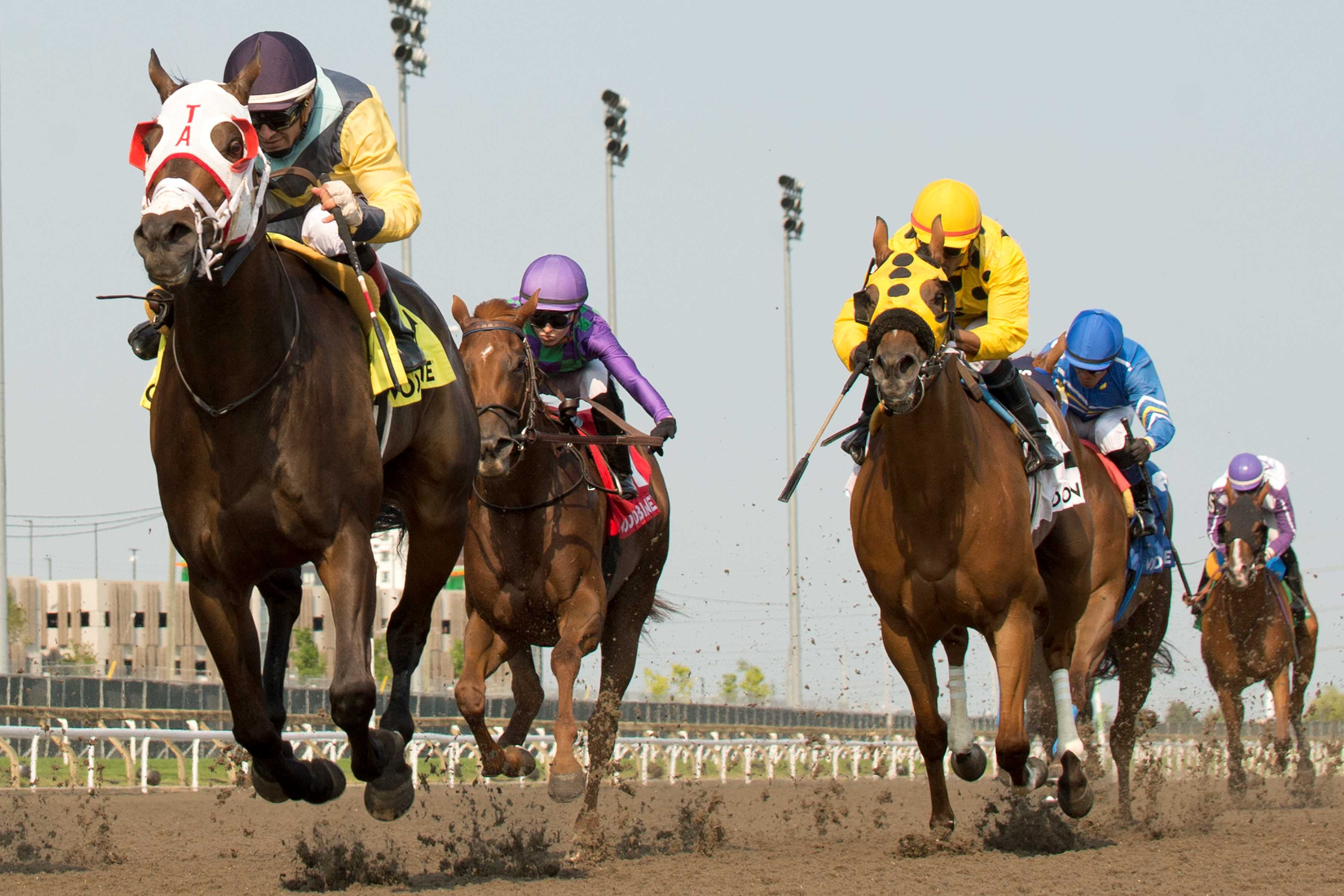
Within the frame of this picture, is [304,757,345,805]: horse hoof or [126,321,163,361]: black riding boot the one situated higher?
[126,321,163,361]: black riding boot

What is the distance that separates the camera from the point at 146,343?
6.63m

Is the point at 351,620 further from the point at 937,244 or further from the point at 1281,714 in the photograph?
the point at 1281,714

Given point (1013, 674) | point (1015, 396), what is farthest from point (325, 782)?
point (1015, 396)

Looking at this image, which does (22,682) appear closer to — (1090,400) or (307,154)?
(1090,400)

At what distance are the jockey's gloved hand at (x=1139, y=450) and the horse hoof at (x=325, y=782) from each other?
19.3ft

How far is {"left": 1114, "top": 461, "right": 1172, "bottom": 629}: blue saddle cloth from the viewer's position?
1139 cm

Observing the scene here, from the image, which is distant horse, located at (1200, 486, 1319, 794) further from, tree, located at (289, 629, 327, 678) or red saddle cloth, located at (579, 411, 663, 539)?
tree, located at (289, 629, 327, 678)

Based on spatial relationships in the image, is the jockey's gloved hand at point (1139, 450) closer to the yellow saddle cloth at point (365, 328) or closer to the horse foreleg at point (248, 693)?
the yellow saddle cloth at point (365, 328)

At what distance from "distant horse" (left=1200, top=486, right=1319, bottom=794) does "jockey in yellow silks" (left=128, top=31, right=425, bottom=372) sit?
29.2 ft

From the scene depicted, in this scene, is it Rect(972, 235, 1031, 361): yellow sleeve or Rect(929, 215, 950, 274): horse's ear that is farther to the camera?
Rect(972, 235, 1031, 361): yellow sleeve

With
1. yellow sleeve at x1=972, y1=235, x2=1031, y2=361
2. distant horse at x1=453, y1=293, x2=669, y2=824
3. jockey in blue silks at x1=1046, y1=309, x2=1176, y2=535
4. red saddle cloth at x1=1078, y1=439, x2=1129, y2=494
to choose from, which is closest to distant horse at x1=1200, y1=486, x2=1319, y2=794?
jockey in blue silks at x1=1046, y1=309, x2=1176, y2=535

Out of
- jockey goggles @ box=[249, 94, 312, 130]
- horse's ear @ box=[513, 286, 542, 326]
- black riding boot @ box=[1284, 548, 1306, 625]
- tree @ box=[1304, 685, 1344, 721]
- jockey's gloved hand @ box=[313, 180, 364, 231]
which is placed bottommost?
tree @ box=[1304, 685, 1344, 721]

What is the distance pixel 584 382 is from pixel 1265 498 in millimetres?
6382

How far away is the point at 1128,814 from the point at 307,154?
632 centimetres
